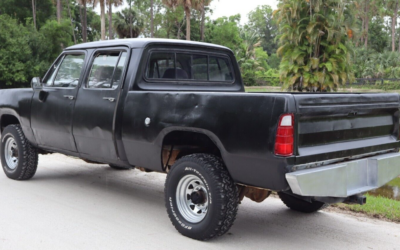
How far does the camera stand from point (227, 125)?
3.99 meters

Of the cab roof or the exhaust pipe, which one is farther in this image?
the cab roof

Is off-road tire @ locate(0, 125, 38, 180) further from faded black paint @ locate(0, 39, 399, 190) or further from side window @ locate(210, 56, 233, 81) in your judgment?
side window @ locate(210, 56, 233, 81)

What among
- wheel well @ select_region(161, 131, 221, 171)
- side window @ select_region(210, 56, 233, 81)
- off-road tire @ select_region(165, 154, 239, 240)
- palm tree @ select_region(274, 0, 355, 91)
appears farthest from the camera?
palm tree @ select_region(274, 0, 355, 91)

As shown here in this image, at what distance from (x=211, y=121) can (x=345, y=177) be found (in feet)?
4.19

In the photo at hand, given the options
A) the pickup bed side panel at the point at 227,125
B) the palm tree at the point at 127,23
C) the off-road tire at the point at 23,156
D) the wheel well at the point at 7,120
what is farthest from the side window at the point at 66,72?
the palm tree at the point at 127,23

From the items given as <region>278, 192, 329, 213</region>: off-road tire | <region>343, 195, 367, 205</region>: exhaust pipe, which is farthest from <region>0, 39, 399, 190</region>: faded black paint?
<region>278, 192, 329, 213</region>: off-road tire

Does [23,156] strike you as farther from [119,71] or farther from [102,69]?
[119,71]

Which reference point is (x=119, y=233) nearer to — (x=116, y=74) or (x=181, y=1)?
(x=116, y=74)

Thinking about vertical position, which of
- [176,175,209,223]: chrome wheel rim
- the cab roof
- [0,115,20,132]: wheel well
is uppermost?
the cab roof

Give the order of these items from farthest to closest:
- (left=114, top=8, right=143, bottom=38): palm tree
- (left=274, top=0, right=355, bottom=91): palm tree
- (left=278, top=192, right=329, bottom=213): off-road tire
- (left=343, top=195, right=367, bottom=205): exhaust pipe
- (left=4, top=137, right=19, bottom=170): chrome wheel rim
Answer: (left=114, top=8, right=143, bottom=38): palm tree
(left=274, top=0, right=355, bottom=91): palm tree
(left=4, top=137, right=19, bottom=170): chrome wheel rim
(left=278, top=192, right=329, bottom=213): off-road tire
(left=343, top=195, right=367, bottom=205): exhaust pipe

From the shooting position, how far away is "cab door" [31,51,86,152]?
5.80 metres

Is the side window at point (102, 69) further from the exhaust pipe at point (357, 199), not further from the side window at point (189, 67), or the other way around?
the exhaust pipe at point (357, 199)

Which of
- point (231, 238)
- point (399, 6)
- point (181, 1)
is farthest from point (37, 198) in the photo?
point (399, 6)

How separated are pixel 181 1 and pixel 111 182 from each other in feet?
96.1
